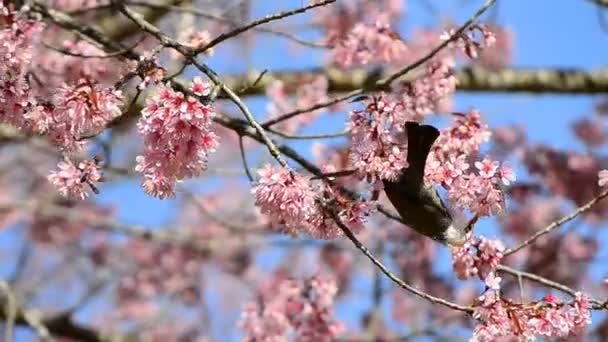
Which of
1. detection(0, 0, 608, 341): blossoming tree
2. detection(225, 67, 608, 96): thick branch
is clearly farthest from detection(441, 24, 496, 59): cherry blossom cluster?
detection(225, 67, 608, 96): thick branch

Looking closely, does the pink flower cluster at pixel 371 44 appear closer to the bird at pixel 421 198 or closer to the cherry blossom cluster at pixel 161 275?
the bird at pixel 421 198

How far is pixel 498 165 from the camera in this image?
194 cm

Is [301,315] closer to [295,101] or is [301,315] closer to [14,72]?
[295,101]

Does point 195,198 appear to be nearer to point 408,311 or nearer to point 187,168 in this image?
point 187,168

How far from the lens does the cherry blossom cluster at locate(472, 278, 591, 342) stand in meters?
1.84

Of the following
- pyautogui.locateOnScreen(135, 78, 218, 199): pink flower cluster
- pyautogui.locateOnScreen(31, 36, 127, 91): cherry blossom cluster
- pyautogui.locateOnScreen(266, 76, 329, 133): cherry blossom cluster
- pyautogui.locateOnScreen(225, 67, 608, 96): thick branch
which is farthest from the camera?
pyautogui.locateOnScreen(225, 67, 608, 96): thick branch

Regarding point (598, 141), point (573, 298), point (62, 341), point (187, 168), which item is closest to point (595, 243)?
point (598, 141)

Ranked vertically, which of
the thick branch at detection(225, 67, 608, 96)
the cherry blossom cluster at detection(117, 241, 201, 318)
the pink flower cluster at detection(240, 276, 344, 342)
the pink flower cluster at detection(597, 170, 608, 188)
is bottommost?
the pink flower cluster at detection(597, 170, 608, 188)

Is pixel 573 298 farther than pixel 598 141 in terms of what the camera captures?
No

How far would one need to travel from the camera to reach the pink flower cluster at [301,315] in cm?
305

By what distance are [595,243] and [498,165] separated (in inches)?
149

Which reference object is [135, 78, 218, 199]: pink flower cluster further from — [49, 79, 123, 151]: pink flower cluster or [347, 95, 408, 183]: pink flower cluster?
[347, 95, 408, 183]: pink flower cluster

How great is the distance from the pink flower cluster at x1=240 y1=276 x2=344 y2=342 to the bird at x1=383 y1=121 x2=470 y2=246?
1032 millimetres

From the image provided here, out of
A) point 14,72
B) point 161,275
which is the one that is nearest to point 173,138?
point 14,72
